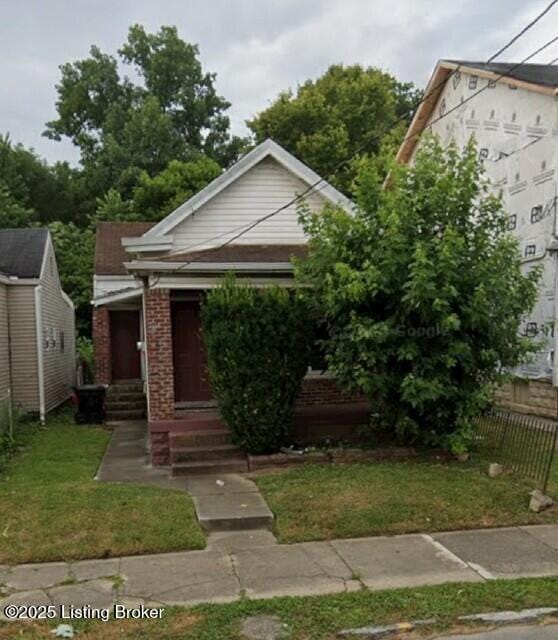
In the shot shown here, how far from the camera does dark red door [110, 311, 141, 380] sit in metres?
18.2

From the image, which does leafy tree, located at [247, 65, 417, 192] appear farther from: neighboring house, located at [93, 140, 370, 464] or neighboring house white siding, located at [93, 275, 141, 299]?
neighboring house, located at [93, 140, 370, 464]

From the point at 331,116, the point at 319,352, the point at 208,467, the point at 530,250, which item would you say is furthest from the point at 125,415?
the point at 331,116

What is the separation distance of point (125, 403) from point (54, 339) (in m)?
2.84

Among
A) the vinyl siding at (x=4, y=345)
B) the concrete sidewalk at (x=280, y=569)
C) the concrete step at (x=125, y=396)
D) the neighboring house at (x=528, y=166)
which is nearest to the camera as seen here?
the concrete sidewalk at (x=280, y=569)

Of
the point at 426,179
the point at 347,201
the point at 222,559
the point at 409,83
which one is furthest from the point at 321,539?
the point at 409,83

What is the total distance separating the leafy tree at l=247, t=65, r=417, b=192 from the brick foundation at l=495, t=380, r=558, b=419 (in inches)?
740

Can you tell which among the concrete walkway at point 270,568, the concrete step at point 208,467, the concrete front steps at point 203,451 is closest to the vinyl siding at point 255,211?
the concrete front steps at point 203,451

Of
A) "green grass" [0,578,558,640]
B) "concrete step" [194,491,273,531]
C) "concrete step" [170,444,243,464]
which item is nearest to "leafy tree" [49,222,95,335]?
"concrete step" [170,444,243,464]

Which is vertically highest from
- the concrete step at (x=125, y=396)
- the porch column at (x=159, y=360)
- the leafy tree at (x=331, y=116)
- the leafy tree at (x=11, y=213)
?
the leafy tree at (x=331, y=116)

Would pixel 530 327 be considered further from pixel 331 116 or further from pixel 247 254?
pixel 331 116

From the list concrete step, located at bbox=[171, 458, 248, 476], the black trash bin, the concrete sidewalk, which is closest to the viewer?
the concrete sidewalk

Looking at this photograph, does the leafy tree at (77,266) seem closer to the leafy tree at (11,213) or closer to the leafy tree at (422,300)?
the leafy tree at (11,213)

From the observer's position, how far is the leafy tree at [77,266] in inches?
993

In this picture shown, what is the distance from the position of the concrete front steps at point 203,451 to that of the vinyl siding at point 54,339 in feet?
22.1
